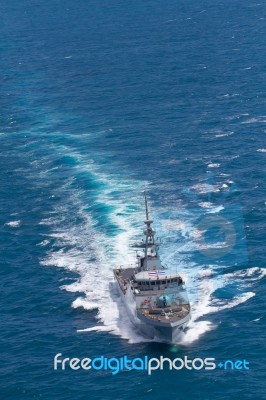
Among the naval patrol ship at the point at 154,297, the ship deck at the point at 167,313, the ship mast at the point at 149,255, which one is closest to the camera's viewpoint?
the ship deck at the point at 167,313

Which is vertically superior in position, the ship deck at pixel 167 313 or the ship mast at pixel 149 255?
the ship mast at pixel 149 255

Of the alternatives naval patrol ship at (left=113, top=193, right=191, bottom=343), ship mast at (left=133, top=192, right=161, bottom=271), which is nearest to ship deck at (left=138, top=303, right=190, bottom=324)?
naval patrol ship at (left=113, top=193, right=191, bottom=343)

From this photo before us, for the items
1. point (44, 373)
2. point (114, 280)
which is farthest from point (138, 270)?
point (44, 373)

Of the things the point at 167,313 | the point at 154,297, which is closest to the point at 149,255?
the point at 154,297

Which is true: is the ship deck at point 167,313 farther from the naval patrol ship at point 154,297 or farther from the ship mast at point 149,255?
the ship mast at point 149,255

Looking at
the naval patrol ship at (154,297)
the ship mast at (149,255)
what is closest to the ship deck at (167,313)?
the naval patrol ship at (154,297)

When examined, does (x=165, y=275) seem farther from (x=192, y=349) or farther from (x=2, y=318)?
(x=2, y=318)

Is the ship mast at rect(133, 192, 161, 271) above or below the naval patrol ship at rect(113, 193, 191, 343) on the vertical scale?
above

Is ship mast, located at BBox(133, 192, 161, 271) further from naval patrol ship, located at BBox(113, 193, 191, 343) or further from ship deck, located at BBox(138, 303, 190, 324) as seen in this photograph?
ship deck, located at BBox(138, 303, 190, 324)
